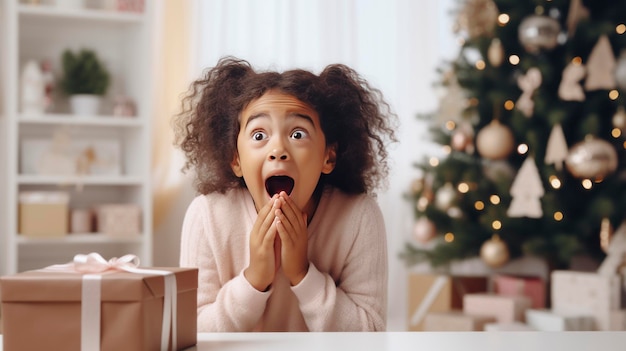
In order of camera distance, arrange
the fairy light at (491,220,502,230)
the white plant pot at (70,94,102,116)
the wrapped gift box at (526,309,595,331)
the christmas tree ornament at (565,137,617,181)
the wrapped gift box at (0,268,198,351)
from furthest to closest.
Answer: the white plant pot at (70,94,102,116)
the fairy light at (491,220,502,230)
the christmas tree ornament at (565,137,617,181)
the wrapped gift box at (526,309,595,331)
the wrapped gift box at (0,268,198,351)

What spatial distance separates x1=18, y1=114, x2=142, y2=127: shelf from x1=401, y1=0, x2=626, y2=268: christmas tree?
135 cm

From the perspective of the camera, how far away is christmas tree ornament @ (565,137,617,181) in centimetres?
312

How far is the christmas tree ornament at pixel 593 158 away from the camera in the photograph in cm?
312

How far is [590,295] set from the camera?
311 centimetres

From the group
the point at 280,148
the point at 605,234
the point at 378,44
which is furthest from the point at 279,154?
the point at 378,44

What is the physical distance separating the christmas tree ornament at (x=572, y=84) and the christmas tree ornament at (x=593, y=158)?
7.5 inches

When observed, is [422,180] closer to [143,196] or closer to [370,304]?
[143,196]

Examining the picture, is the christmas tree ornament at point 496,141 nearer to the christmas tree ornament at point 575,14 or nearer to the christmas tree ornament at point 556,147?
the christmas tree ornament at point 556,147

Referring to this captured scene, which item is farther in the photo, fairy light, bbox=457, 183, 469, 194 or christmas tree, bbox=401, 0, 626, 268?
fairy light, bbox=457, 183, 469, 194

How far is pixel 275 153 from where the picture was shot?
1.26 m

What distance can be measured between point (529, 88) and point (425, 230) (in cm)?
77

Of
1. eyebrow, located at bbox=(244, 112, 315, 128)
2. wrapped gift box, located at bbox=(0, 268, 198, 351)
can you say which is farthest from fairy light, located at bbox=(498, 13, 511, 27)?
wrapped gift box, located at bbox=(0, 268, 198, 351)

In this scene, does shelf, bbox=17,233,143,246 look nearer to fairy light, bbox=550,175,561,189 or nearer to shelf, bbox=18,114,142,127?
shelf, bbox=18,114,142,127

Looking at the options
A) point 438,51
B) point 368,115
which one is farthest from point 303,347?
point 438,51
